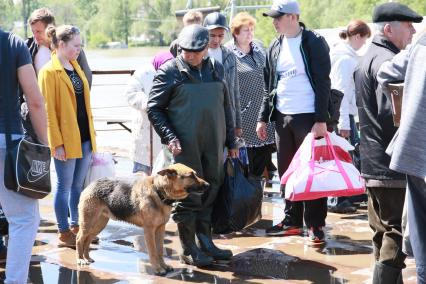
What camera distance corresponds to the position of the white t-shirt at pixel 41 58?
693cm

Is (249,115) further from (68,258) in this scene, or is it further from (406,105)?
(406,105)

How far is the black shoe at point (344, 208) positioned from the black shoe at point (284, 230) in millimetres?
1049

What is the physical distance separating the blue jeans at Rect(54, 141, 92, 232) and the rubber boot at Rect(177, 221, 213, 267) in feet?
3.67

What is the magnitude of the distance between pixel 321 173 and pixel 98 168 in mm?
2060

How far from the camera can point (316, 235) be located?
6.58 m

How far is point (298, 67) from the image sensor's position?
6582mm

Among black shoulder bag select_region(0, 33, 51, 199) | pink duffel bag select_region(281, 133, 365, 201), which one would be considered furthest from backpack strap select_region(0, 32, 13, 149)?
pink duffel bag select_region(281, 133, 365, 201)

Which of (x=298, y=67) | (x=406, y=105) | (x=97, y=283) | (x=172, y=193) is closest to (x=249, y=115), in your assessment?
(x=298, y=67)

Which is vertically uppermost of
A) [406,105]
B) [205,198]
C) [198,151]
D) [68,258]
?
[406,105]

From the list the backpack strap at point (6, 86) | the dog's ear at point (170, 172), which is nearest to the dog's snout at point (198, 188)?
the dog's ear at point (170, 172)

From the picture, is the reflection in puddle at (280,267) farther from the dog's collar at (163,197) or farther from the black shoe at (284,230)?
the dog's collar at (163,197)

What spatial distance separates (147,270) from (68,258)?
2.58 ft

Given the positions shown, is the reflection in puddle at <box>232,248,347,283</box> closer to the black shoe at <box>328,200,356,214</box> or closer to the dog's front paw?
the dog's front paw

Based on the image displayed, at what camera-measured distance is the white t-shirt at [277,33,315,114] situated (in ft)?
21.6
